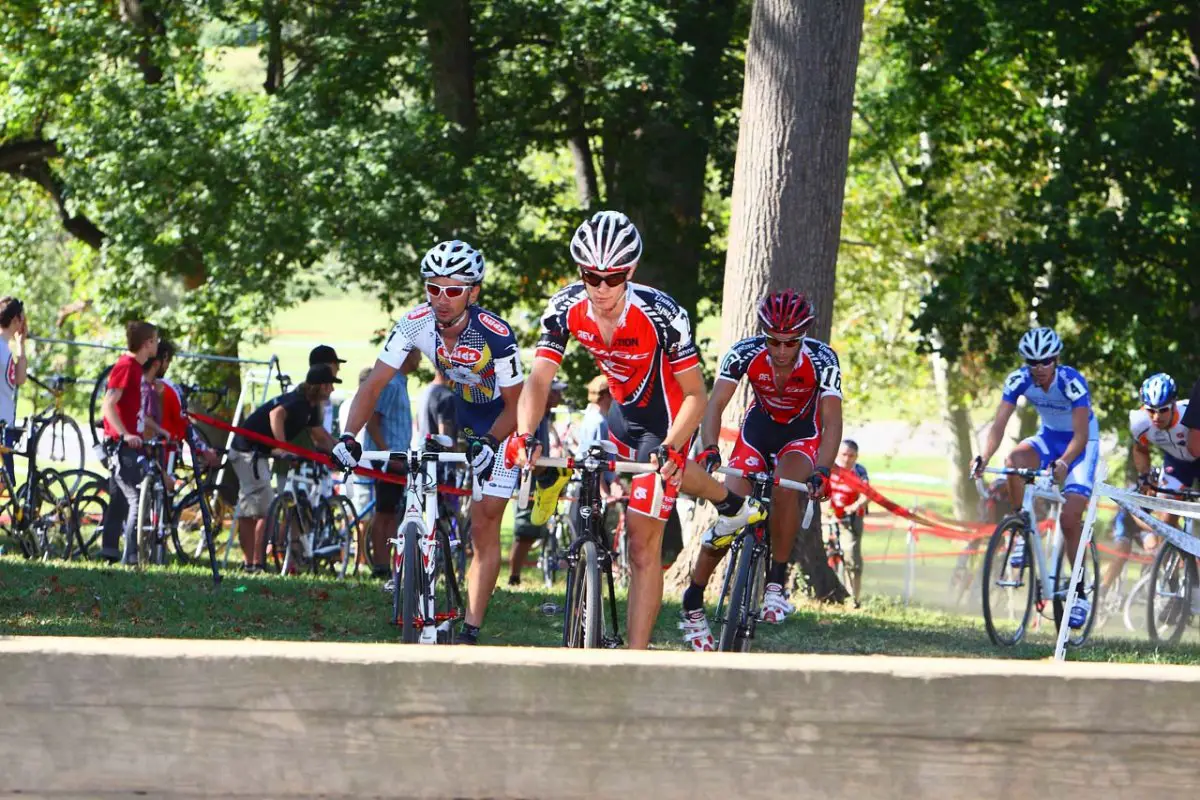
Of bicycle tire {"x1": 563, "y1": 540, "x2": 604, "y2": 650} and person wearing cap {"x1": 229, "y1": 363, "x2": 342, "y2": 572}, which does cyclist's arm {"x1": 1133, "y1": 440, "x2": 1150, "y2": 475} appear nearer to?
person wearing cap {"x1": 229, "y1": 363, "x2": 342, "y2": 572}

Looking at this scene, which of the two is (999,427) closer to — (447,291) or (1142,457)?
(1142,457)

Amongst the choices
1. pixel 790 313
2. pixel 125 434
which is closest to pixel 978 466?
pixel 790 313

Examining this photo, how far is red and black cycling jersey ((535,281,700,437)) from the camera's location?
7.16 m

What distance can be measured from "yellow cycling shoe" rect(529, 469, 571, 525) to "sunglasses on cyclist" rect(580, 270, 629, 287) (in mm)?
824

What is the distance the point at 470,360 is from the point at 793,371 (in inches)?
66.4

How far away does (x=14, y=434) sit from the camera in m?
12.1

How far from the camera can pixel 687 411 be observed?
23.0 feet

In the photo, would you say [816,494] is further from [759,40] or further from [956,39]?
[956,39]

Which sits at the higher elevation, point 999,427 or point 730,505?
point 999,427

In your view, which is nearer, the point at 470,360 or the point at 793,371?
the point at 470,360

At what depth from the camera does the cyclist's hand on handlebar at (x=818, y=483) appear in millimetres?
7746

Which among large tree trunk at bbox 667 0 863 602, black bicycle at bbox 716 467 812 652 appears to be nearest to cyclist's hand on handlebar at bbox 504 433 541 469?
black bicycle at bbox 716 467 812 652

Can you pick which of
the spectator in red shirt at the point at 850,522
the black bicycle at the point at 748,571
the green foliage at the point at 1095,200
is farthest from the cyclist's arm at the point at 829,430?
the green foliage at the point at 1095,200

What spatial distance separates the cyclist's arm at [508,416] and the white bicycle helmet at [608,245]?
1100 mm
